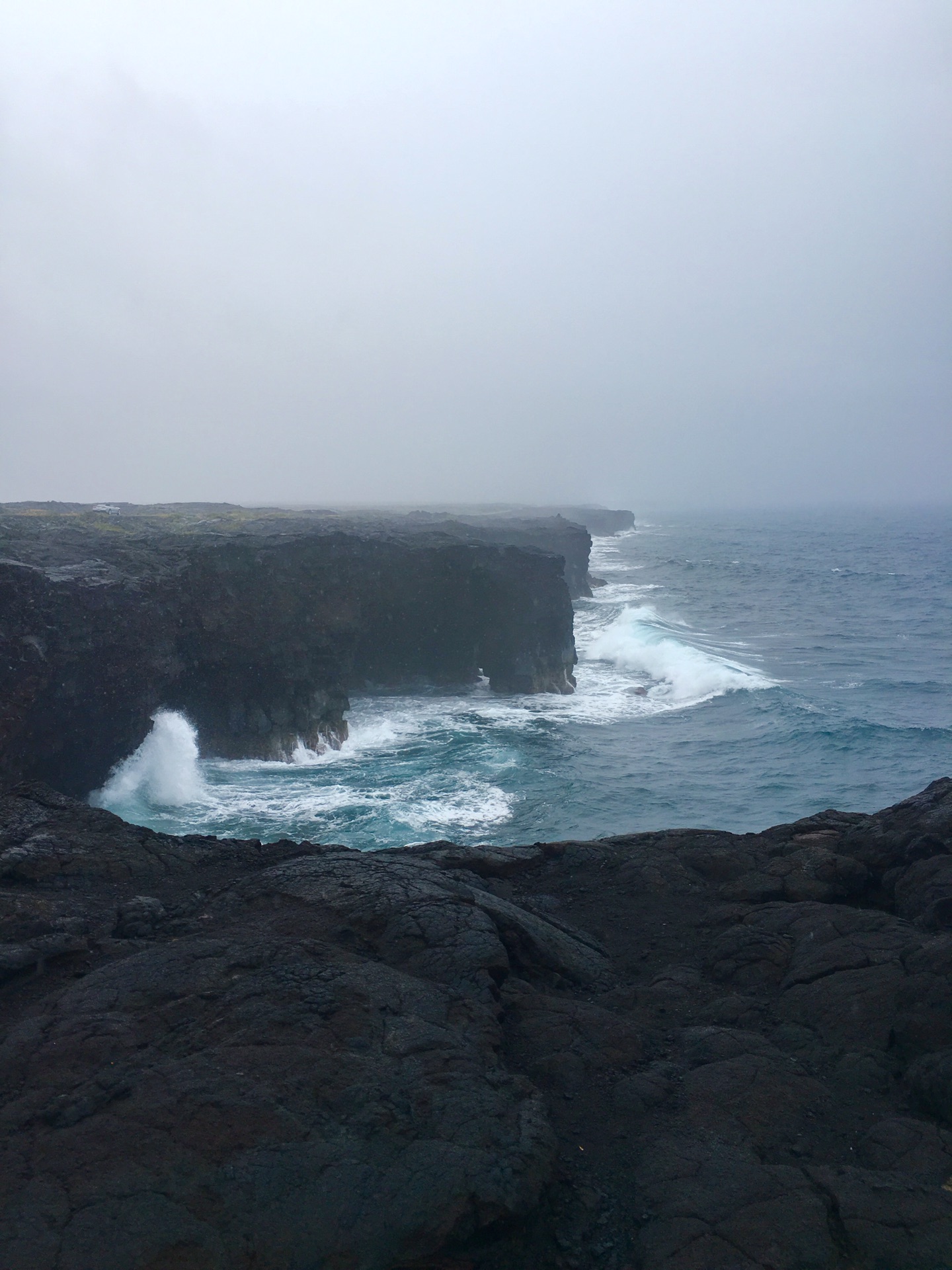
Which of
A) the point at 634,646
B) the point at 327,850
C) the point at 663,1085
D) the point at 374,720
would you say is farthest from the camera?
the point at 634,646

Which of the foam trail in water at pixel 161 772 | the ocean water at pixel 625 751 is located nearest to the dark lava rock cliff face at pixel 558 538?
the ocean water at pixel 625 751

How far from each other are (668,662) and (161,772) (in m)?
28.2

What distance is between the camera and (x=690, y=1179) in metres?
6.55

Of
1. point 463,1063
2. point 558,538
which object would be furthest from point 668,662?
point 463,1063

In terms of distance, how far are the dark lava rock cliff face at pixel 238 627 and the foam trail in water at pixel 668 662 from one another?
18.6 ft

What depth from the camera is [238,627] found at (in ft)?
95.3

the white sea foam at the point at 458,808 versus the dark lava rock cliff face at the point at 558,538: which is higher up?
the dark lava rock cliff face at the point at 558,538

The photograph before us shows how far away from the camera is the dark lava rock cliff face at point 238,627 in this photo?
21.4 meters

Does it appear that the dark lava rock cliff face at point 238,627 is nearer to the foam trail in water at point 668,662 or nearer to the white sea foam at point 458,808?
the foam trail in water at point 668,662

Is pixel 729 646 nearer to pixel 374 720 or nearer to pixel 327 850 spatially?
pixel 374 720

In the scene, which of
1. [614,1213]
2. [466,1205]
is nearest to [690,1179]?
[614,1213]

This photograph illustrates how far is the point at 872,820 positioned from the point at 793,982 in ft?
14.4

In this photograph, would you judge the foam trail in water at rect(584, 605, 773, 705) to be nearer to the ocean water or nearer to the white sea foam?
the ocean water

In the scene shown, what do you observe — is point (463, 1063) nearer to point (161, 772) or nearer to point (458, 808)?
point (458, 808)
